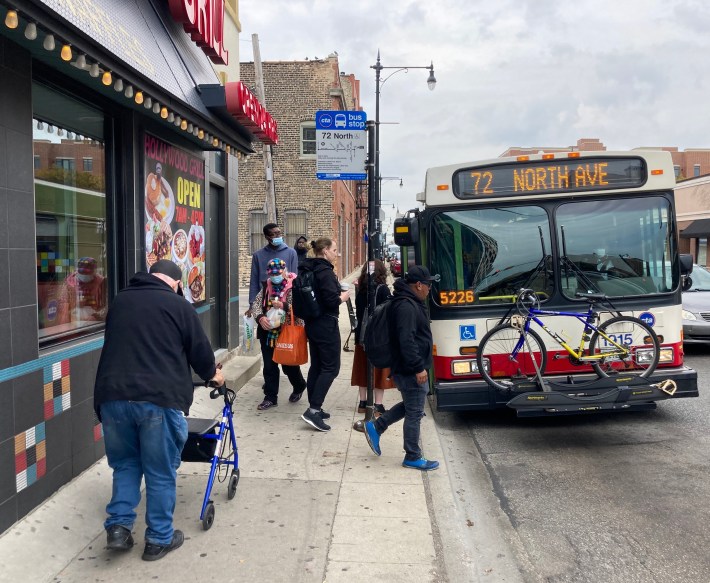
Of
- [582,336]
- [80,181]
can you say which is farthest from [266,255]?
[582,336]

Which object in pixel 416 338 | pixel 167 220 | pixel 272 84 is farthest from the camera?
pixel 272 84

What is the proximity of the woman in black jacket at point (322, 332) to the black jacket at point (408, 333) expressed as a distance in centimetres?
139

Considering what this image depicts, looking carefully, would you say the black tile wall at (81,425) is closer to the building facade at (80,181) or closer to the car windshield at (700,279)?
the building facade at (80,181)

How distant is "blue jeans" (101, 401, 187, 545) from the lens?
390 centimetres

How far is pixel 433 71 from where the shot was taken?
25297 millimetres

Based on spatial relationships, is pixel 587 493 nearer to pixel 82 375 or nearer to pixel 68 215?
pixel 82 375

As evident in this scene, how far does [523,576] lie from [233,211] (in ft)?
25.5

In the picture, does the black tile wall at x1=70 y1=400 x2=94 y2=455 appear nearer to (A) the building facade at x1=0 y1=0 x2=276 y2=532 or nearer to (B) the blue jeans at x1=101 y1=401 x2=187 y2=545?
(A) the building facade at x1=0 y1=0 x2=276 y2=532

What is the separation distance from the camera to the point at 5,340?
13.5 ft

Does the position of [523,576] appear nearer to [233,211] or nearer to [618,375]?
[618,375]

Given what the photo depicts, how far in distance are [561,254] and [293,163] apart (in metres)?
21.2

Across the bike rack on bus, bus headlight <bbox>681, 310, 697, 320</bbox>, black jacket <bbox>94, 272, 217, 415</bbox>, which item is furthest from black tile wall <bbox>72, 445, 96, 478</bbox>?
bus headlight <bbox>681, 310, 697, 320</bbox>

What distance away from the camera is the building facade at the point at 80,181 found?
4.20 metres

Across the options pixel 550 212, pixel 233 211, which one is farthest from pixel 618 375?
pixel 233 211
